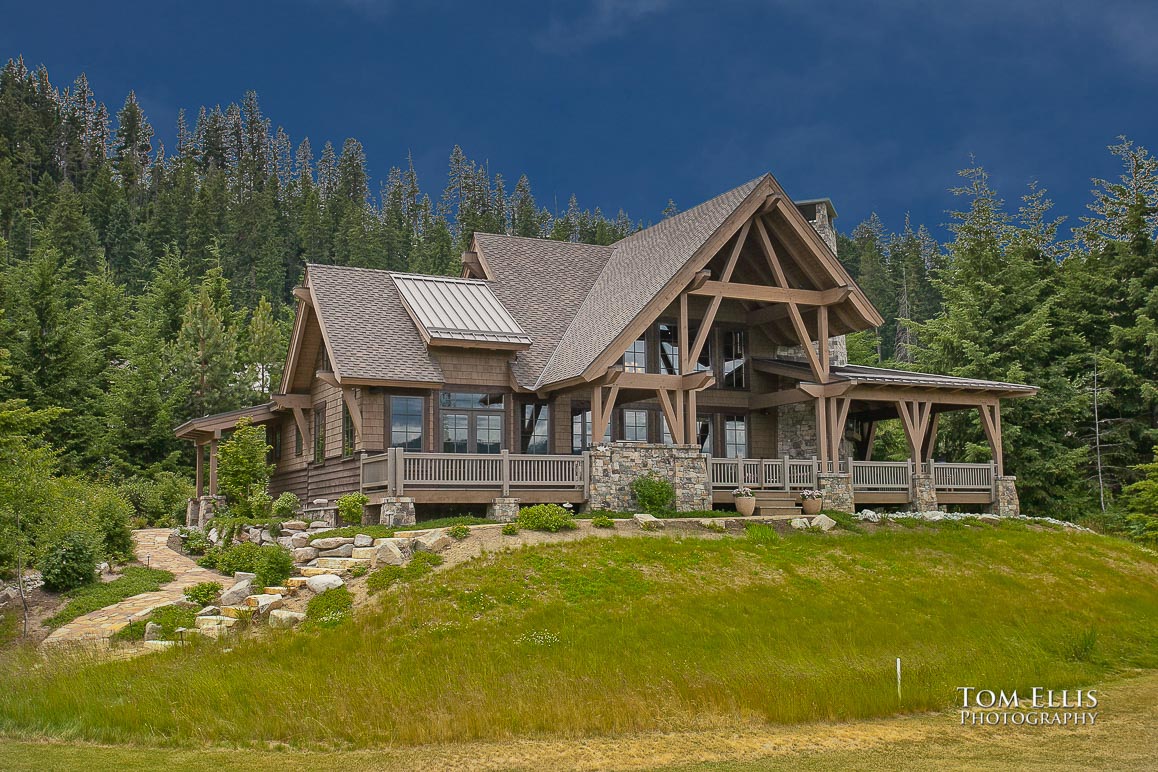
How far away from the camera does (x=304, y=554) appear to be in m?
19.4

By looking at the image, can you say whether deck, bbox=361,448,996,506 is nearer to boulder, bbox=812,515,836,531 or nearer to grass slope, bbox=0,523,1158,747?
boulder, bbox=812,515,836,531

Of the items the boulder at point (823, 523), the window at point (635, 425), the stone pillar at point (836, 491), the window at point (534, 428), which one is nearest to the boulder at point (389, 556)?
the window at point (534, 428)

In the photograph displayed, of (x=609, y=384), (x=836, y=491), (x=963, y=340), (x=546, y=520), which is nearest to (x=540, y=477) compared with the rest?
(x=609, y=384)

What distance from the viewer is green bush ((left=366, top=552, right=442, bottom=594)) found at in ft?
57.0

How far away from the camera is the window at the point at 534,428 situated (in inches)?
1025

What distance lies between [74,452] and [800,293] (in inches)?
962

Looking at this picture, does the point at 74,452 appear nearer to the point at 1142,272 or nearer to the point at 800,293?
the point at 800,293

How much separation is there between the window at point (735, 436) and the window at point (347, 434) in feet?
34.7

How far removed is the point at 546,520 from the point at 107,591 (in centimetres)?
815

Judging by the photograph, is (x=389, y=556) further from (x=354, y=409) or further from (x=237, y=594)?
(x=354, y=409)

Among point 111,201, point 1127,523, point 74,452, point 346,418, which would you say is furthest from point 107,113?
point 1127,523

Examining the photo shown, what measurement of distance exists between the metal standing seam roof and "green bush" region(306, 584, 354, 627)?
837 cm

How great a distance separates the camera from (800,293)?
27.0 m

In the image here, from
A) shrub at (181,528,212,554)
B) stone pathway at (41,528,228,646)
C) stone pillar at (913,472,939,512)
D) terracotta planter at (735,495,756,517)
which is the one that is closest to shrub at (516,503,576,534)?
terracotta planter at (735,495,756,517)
